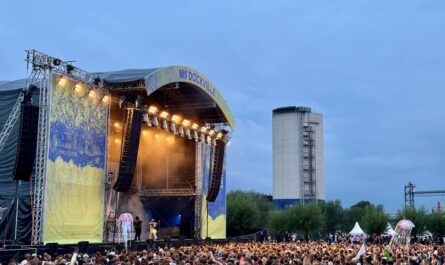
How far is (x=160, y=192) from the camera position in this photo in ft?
109

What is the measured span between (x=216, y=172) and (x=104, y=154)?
8997 millimetres

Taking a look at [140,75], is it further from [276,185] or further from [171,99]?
[276,185]

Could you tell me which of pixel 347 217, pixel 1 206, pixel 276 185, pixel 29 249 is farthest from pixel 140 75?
pixel 276 185

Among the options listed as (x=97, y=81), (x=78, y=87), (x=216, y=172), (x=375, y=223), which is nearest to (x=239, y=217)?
(x=375, y=223)

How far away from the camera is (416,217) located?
176 ft

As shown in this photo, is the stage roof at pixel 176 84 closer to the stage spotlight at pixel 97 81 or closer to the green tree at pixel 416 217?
the stage spotlight at pixel 97 81

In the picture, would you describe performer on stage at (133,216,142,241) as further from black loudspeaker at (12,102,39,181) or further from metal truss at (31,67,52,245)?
black loudspeaker at (12,102,39,181)

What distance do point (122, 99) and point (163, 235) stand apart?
460 inches

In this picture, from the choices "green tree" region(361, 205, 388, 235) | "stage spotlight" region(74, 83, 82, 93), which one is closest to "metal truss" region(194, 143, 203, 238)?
"stage spotlight" region(74, 83, 82, 93)

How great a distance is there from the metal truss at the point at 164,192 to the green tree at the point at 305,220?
24391 millimetres

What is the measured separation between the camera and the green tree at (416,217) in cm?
5341

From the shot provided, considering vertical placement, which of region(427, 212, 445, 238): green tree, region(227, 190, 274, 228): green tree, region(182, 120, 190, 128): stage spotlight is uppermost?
region(182, 120, 190, 128): stage spotlight

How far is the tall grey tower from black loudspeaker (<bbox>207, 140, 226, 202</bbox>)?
4878 cm

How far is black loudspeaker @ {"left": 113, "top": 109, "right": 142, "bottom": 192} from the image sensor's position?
87.1 feet
